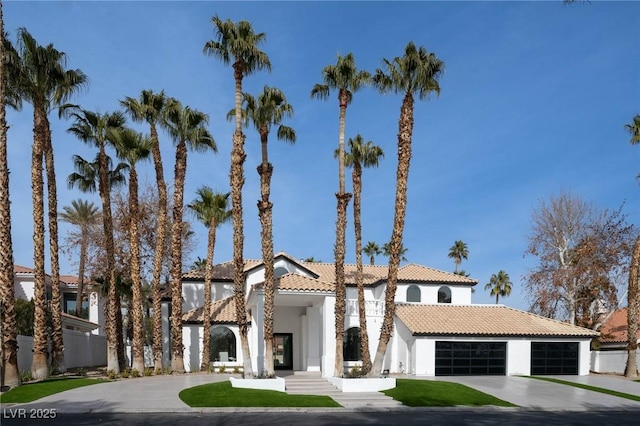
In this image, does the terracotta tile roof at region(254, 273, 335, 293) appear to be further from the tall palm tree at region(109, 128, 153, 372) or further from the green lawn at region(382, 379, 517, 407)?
the tall palm tree at region(109, 128, 153, 372)

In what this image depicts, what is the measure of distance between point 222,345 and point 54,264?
1117cm

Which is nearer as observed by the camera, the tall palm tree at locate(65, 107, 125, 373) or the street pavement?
the street pavement

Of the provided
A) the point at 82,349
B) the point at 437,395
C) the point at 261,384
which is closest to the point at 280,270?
the point at 261,384

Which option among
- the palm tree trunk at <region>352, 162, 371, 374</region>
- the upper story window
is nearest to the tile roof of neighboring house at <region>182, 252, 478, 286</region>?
the upper story window

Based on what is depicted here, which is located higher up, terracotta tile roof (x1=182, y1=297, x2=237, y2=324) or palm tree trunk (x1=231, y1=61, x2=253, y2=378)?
palm tree trunk (x1=231, y1=61, x2=253, y2=378)

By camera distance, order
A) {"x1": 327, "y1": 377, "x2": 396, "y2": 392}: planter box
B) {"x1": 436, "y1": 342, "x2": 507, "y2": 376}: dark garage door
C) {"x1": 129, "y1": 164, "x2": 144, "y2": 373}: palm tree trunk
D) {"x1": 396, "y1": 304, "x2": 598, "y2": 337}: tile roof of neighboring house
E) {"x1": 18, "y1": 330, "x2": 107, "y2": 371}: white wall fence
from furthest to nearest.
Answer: {"x1": 18, "y1": 330, "x2": 107, "y2": 371}: white wall fence
{"x1": 396, "y1": 304, "x2": 598, "y2": 337}: tile roof of neighboring house
{"x1": 436, "y1": 342, "x2": 507, "y2": 376}: dark garage door
{"x1": 129, "y1": 164, "x2": 144, "y2": 373}: palm tree trunk
{"x1": 327, "y1": 377, "x2": 396, "y2": 392}: planter box

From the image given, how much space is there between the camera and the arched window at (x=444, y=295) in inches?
1619

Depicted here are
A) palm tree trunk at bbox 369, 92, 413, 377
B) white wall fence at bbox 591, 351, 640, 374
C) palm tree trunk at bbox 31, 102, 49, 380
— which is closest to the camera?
palm tree trunk at bbox 369, 92, 413, 377

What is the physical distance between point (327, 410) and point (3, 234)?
15033 millimetres

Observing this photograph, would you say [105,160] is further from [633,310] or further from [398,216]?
[633,310]

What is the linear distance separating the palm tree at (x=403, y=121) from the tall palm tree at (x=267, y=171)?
526 cm

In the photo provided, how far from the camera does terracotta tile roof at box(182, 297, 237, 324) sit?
33.9 meters

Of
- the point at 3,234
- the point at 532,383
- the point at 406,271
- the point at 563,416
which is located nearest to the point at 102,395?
the point at 3,234

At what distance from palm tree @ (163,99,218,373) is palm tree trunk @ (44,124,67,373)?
5.85m
